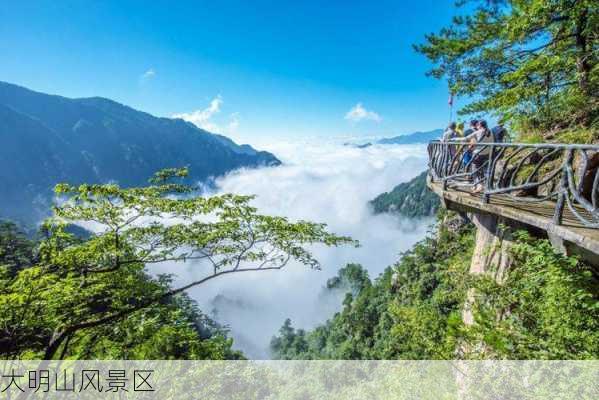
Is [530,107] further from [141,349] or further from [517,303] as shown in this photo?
[141,349]

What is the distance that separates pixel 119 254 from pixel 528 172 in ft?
31.0

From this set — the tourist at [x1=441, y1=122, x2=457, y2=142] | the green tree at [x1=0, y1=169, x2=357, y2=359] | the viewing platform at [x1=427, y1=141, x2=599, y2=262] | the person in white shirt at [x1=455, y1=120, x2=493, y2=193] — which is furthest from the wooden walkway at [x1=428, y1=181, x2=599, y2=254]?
the green tree at [x1=0, y1=169, x2=357, y2=359]

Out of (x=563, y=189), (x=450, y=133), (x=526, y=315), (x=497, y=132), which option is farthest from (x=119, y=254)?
(x=497, y=132)

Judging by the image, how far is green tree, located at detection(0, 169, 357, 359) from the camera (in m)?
5.47

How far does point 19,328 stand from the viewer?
212 inches

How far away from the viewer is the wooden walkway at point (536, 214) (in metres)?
3.35

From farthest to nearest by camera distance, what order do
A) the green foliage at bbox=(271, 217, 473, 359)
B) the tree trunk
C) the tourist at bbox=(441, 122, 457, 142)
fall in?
the tourist at bbox=(441, 122, 457, 142) → the green foliage at bbox=(271, 217, 473, 359) → the tree trunk

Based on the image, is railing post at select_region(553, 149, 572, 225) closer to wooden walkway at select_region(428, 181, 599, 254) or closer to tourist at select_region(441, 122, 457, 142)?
wooden walkway at select_region(428, 181, 599, 254)

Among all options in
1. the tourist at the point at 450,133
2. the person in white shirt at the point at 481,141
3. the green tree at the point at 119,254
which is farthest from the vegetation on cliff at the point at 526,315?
the tourist at the point at 450,133

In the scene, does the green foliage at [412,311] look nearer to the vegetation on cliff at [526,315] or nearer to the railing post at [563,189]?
the vegetation on cliff at [526,315]

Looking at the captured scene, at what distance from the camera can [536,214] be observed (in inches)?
176

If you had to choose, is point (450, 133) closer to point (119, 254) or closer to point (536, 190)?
point (536, 190)

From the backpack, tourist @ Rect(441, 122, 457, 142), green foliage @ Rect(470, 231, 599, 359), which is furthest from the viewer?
tourist @ Rect(441, 122, 457, 142)

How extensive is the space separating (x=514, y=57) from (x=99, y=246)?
11768 millimetres
